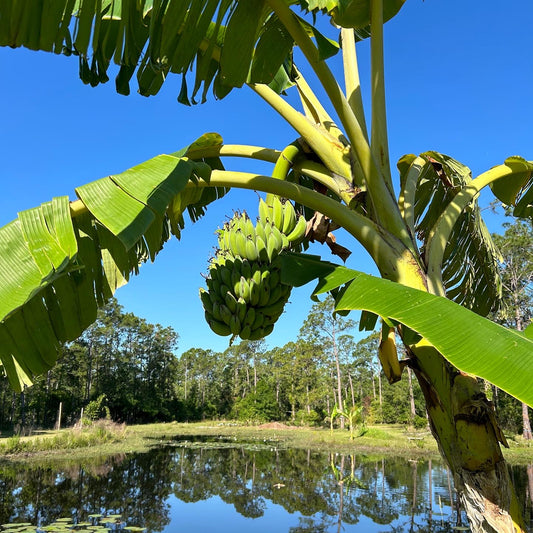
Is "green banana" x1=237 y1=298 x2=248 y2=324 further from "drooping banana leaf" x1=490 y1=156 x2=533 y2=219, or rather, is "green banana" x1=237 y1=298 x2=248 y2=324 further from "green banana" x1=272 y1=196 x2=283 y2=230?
"drooping banana leaf" x1=490 y1=156 x2=533 y2=219

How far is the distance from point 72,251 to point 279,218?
2.70 feet

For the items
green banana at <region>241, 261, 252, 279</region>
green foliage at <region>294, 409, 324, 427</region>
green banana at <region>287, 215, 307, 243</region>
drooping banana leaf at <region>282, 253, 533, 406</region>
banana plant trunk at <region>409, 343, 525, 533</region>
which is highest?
green banana at <region>287, 215, 307, 243</region>

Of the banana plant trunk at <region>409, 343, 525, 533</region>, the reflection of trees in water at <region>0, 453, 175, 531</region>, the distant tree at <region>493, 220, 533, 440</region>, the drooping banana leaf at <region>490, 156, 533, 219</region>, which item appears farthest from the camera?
the distant tree at <region>493, 220, 533, 440</region>

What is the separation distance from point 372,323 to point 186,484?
8104mm

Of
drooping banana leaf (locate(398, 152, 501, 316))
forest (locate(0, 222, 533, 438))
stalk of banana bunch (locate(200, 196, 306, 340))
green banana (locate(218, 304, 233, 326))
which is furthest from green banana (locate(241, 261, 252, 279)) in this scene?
forest (locate(0, 222, 533, 438))

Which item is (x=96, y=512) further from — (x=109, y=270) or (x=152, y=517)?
(x=109, y=270)

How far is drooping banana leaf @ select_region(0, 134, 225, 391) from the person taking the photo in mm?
1060

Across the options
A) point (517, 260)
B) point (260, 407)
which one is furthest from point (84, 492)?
point (260, 407)

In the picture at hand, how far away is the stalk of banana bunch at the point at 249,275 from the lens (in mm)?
1580

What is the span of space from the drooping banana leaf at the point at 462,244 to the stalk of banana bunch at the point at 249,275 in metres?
0.87

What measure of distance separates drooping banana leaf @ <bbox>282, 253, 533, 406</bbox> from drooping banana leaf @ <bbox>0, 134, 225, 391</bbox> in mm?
555

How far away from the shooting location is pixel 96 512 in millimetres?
5992

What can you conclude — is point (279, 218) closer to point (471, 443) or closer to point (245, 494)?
point (471, 443)

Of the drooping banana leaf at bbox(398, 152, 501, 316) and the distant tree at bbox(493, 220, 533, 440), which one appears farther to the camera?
the distant tree at bbox(493, 220, 533, 440)
